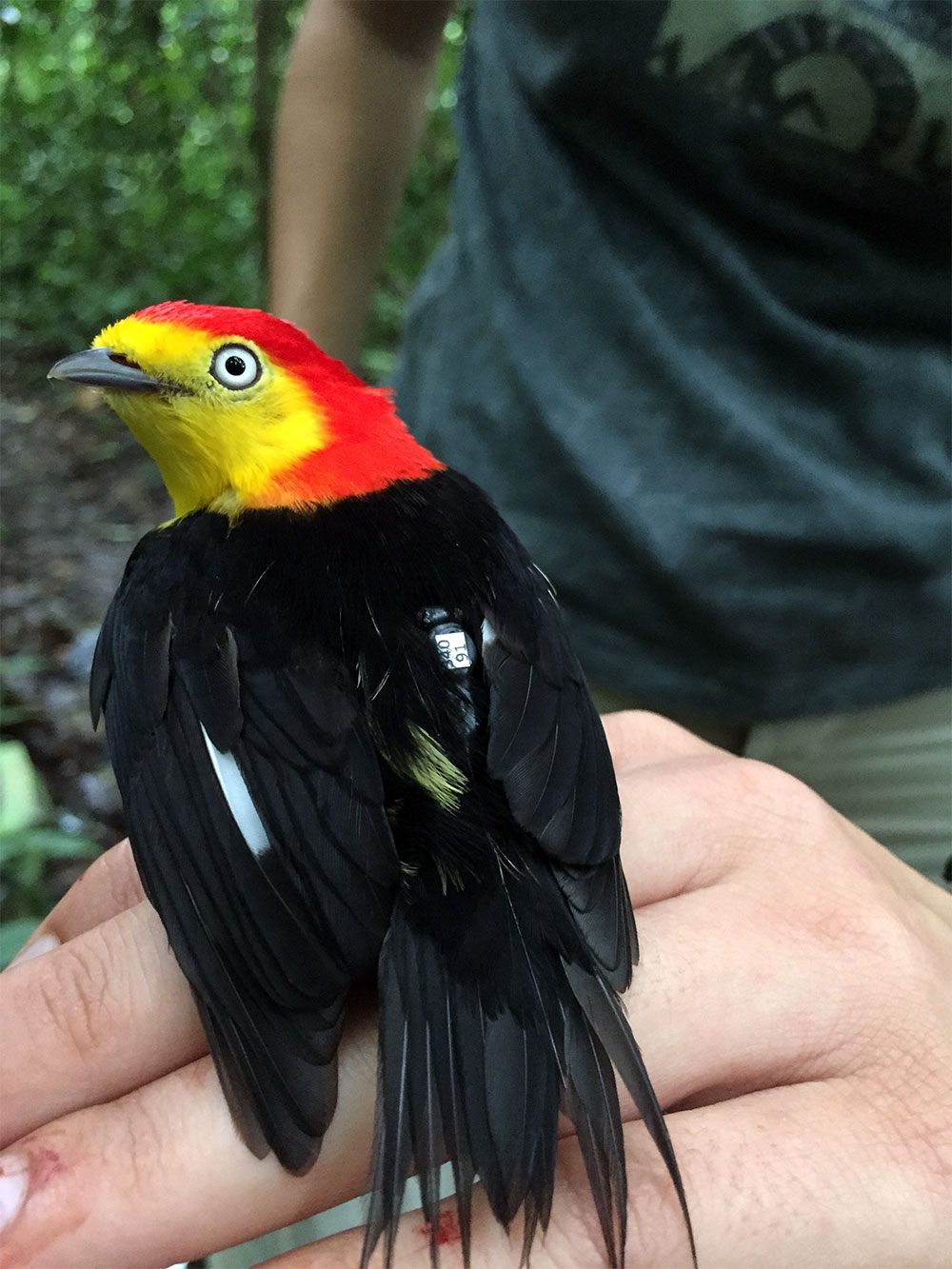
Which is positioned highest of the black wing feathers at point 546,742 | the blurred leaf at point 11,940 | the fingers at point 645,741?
the black wing feathers at point 546,742

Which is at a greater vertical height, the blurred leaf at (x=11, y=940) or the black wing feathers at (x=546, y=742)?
the black wing feathers at (x=546, y=742)

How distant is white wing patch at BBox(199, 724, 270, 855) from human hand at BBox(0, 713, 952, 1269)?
0.74 feet

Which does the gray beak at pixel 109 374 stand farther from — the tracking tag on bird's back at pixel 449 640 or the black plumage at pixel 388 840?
the tracking tag on bird's back at pixel 449 640

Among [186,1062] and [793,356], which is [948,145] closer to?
[793,356]

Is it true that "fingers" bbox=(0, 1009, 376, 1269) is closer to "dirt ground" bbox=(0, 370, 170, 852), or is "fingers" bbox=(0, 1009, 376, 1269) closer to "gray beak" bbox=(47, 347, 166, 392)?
"gray beak" bbox=(47, 347, 166, 392)

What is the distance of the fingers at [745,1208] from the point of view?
84 centimetres

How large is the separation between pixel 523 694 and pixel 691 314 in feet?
3.96

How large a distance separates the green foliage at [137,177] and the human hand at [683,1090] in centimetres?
581

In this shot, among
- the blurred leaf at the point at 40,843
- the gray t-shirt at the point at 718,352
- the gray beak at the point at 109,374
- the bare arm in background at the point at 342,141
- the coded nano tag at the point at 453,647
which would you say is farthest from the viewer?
the bare arm in background at the point at 342,141

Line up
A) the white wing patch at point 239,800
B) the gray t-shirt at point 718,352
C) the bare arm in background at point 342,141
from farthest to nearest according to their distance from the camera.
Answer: the bare arm in background at point 342,141
the gray t-shirt at point 718,352
the white wing patch at point 239,800

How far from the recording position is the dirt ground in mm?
3156

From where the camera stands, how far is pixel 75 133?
7973mm

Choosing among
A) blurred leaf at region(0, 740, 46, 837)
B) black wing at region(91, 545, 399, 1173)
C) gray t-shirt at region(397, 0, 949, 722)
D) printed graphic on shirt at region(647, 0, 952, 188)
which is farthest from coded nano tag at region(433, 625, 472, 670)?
blurred leaf at region(0, 740, 46, 837)

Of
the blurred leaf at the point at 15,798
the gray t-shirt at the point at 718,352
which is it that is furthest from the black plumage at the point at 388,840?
the blurred leaf at the point at 15,798
